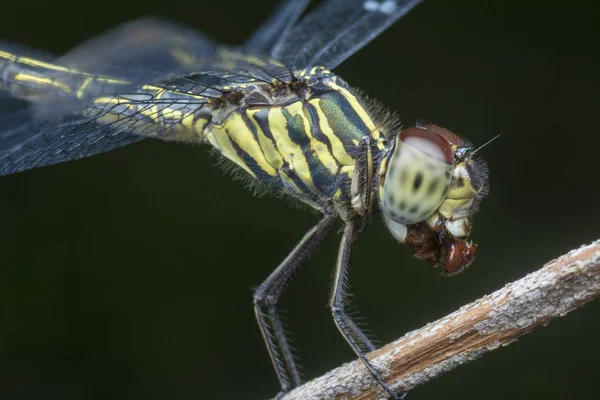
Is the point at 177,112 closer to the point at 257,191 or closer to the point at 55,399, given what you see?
the point at 257,191

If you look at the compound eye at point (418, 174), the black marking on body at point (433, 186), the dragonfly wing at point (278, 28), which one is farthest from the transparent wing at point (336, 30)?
the black marking on body at point (433, 186)

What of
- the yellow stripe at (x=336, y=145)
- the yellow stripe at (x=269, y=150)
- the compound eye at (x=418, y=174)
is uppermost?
the yellow stripe at (x=269, y=150)

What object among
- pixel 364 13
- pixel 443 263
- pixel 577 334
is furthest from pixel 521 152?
pixel 443 263

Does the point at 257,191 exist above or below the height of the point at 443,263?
above

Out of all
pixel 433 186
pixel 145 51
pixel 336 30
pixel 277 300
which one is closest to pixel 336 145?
pixel 433 186

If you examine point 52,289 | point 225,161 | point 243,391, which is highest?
point 52,289

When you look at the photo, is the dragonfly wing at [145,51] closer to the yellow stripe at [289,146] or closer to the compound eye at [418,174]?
the yellow stripe at [289,146]
